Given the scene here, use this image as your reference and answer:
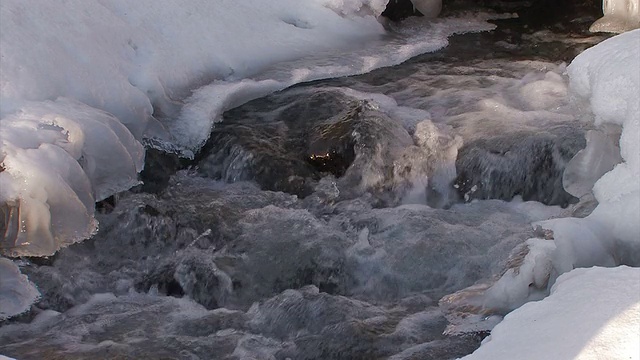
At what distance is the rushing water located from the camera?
3.80m

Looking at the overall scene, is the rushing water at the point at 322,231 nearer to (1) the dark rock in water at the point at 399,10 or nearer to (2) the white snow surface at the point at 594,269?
(2) the white snow surface at the point at 594,269

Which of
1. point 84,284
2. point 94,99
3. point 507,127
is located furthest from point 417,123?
point 84,284

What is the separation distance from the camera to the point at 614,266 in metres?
3.18

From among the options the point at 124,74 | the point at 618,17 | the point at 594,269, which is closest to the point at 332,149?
the point at 124,74

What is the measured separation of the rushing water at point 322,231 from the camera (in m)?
3.80

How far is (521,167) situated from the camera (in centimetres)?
510

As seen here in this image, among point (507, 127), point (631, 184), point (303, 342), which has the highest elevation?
point (631, 184)

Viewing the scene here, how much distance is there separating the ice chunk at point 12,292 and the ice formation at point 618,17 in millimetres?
5221

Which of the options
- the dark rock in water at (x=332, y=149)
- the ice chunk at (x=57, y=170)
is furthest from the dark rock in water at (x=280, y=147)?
the ice chunk at (x=57, y=170)

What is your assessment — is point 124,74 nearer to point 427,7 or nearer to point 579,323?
point 579,323

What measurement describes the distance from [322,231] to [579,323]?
2.10m

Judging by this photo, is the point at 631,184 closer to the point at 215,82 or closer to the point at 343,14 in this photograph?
the point at 215,82

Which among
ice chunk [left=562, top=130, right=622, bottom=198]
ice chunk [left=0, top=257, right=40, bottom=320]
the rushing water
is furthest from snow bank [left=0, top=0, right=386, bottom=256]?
ice chunk [left=562, top=130, right=622, bottom=198]

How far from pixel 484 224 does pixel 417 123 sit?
110 centimetres
